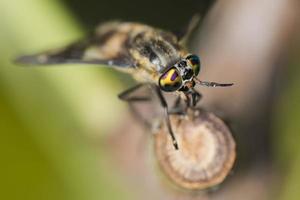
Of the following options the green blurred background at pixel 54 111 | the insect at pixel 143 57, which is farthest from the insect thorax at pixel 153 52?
the green blurred background at pixel 54 111

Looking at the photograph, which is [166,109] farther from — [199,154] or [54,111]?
[54,111]

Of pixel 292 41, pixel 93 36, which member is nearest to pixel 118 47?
pixel 93 36

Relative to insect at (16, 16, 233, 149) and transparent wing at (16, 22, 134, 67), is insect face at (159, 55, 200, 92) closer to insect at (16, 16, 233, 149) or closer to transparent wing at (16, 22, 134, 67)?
insect at (16, 16, 233, 149)

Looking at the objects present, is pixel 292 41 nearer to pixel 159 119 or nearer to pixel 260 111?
pixel 260 111

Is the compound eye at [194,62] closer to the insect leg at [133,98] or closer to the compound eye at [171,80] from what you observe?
the compound eye at [171,80]

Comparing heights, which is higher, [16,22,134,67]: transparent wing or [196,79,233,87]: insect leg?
[16,22,134,67]: transparent wing

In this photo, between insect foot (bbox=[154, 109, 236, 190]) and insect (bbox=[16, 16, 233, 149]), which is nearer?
insect foot (bbox=[154, 109, 236, 190])

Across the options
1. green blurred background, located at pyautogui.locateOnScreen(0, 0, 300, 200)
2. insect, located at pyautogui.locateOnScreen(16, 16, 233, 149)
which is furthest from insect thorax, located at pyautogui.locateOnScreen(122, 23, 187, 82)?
green blurred background, located at pyautogui.locateOnScreen(0, 0, 300, 200)

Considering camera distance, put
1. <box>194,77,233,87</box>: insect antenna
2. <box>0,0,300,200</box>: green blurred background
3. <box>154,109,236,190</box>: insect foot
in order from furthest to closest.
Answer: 1. <box>0,0,300,200</box>: green blurred background
2. <box>194,77,233,87</box>: insect antenna
3. <box>154,109,236,190</box>: insect foot
